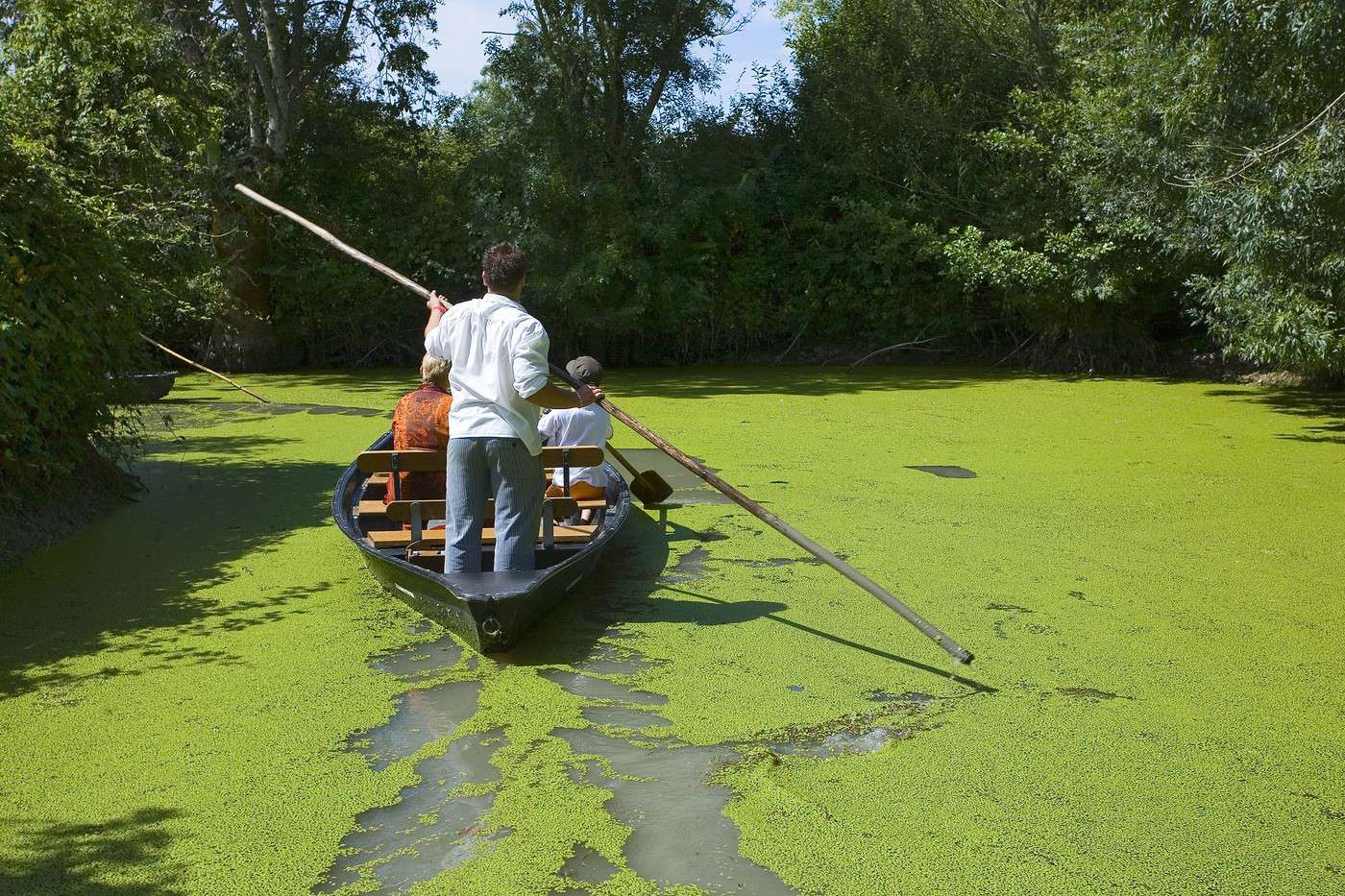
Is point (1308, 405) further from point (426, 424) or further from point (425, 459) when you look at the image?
point (425, 459)

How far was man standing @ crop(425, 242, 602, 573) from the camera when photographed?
3.93 metres

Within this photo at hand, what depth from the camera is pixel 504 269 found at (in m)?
3.96

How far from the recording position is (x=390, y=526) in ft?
17.9

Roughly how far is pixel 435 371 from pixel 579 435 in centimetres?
91

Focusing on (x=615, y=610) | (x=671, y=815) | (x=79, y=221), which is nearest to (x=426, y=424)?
(x=615, y=610)

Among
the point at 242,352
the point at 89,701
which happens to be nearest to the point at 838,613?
the point at 89,701

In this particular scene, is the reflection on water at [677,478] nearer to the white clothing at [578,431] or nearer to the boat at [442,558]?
the white clothing at [578,431]

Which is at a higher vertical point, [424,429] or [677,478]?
[424,429]

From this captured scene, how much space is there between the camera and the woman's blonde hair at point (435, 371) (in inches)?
197

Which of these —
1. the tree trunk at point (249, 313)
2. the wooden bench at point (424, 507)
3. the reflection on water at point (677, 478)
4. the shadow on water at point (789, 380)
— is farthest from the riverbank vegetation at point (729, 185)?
the wooden bench at point (424, 507)

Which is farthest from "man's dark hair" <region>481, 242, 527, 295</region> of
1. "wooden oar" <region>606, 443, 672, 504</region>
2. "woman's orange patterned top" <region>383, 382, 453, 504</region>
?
"wooden oar" <region>606, 443, 672, 504</region>

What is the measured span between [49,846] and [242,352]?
42.9ft

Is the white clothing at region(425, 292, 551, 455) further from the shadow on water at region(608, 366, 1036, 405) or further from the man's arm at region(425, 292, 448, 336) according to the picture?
the shadow on water at region(608, 366, 1036, 405)

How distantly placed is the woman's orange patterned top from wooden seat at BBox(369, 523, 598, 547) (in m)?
0.25
